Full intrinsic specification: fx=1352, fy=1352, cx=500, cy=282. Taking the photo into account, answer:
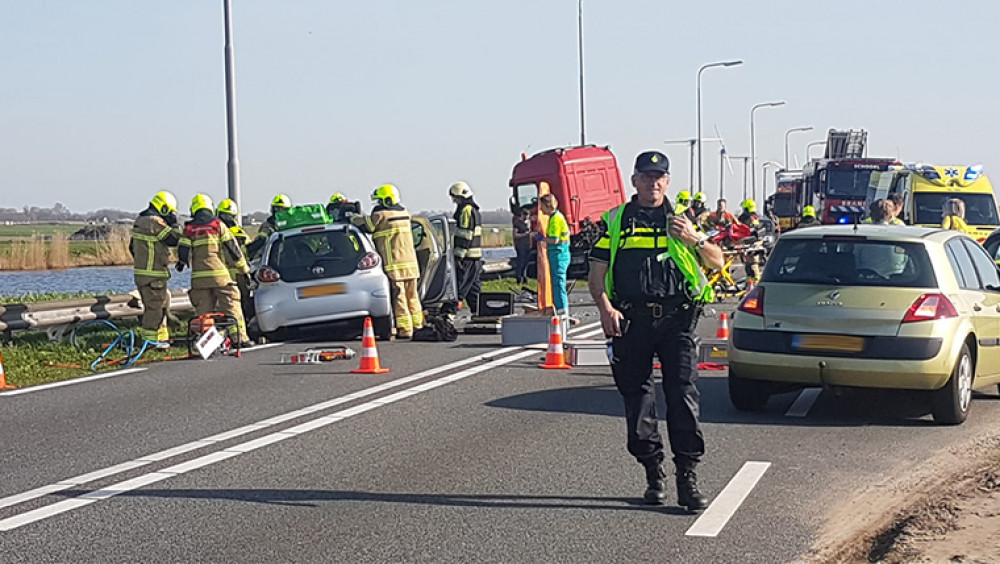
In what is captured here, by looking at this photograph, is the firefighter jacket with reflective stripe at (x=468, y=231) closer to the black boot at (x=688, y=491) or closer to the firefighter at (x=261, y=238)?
the firefighter at (x=261, y=238)

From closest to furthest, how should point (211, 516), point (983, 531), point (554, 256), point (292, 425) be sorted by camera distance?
point (983, 531)
point (211, 516)
point (292, 425)
point (554, 256)

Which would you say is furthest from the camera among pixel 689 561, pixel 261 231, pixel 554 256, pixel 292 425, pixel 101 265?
pixel 101 265

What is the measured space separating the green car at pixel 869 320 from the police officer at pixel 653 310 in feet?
10.8

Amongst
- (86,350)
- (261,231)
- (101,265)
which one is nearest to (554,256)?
(261,231)

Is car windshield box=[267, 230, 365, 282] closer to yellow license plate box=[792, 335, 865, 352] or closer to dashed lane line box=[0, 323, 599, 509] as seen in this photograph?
dashed lane line box=[0, 323, 599, 509]

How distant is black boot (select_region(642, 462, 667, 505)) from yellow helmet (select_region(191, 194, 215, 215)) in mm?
10547

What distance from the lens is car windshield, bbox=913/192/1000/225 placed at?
91.6 feet

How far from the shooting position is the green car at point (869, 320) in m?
9.99

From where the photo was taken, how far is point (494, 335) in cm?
1784

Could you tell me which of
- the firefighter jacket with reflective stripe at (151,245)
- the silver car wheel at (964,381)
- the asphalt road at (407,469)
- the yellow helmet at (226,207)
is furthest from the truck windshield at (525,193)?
the silver car wheel at (964,381)

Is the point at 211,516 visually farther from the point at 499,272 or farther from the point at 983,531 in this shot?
the point at 499,272

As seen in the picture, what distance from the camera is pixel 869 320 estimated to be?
10.1 metres

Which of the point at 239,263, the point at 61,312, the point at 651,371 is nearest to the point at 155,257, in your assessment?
the point at 239,263

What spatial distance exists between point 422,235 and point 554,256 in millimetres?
2377
